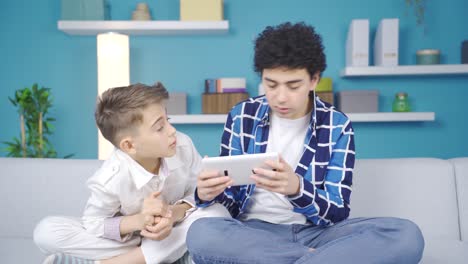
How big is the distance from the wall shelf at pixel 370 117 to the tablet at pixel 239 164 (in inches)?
71.5

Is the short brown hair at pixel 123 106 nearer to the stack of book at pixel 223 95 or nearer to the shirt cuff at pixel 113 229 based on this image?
the shirt cuff at pixel 113 229

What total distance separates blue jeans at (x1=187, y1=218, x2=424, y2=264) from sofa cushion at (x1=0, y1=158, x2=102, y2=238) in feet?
2.23

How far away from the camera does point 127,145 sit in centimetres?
164

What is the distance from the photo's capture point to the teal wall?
338 centimetres

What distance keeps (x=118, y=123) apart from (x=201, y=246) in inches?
19.5

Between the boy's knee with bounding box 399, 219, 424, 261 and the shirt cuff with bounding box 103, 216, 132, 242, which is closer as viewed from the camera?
the boy's knee with bounding box 399, 219, 424, 261

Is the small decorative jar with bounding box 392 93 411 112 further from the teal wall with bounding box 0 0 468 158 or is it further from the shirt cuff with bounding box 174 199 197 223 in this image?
the shirt cuff with bounding box 174 199 197 223

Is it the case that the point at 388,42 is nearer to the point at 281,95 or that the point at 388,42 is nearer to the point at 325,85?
the point at 325,85

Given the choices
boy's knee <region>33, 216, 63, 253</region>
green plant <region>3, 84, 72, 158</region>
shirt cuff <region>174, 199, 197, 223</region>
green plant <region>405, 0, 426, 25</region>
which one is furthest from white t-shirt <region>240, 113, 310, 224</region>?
green plant <region>405, 0, 426, 25</region>

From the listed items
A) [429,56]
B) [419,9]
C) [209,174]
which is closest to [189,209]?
[209,174]

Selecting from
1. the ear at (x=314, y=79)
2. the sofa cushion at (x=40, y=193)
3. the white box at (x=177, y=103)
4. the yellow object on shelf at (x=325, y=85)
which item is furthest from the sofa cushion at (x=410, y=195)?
the white box at (x=177, y=103)

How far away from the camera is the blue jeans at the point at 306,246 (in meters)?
1.34

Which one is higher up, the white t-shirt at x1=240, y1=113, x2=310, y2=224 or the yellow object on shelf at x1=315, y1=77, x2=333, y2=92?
the yellow object on shelf at x1=315, y1=77, x2=333, y2=92

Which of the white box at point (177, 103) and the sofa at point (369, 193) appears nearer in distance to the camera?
the sofa at point (369, 193)
